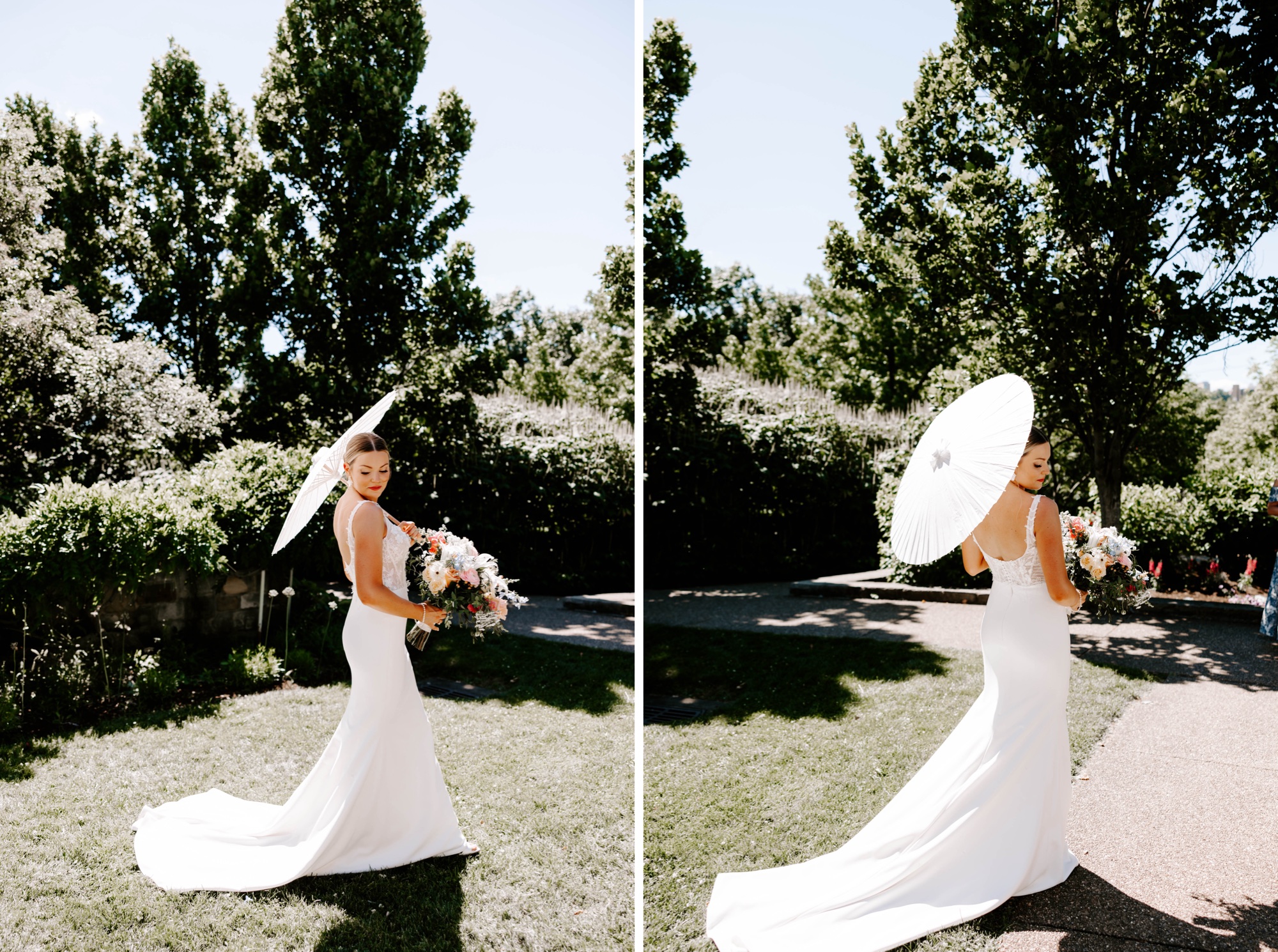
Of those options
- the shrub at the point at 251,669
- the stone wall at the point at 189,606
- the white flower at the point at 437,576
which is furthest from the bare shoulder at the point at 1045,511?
the stone wall at the point at 189,606

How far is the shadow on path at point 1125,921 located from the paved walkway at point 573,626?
5517 mm

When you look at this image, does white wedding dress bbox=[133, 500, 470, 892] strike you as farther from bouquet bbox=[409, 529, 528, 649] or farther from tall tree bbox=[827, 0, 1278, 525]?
tall tree bbox=[827, 0, 1278, 525]

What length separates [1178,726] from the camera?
19.4 feet

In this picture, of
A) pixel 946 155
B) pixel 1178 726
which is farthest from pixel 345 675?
pixel 946 155

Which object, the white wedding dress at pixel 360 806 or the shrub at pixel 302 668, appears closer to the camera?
the white wedding dress at pixel 360 806

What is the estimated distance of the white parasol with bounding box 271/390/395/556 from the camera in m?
4.32

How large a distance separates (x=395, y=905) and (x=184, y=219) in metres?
13.8

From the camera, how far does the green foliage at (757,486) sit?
43.9 feet

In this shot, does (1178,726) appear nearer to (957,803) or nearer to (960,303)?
(957,803)

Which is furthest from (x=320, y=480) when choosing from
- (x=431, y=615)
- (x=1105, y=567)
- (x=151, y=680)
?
(x=1105, y=567)

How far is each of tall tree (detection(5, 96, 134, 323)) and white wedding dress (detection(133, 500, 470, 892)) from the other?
12.5 meters

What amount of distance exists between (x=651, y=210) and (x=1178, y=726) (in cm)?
821

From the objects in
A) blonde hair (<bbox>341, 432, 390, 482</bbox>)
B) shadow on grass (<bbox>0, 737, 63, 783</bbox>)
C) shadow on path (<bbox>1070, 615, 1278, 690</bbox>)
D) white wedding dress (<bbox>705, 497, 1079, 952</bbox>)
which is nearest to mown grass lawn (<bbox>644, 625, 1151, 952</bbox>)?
white wedding dress (<bbox>705, 497, 1079, 952</bbox>)

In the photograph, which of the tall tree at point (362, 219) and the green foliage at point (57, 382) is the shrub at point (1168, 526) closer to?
the tall tree at point (362, 219)
